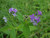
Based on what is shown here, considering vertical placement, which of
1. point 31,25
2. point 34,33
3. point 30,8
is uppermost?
point 30,8

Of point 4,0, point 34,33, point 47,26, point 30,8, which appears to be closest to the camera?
point 34,33

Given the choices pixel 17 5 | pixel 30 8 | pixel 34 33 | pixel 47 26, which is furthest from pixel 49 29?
pixel 17 5

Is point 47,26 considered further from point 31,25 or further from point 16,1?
point 16,1

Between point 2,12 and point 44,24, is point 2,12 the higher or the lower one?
the higher one

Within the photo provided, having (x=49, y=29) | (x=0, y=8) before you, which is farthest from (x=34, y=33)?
(x=0, y=8)

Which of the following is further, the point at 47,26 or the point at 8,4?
the point at 8,4

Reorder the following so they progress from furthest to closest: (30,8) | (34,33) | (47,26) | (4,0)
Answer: (30,8)
(4,0)
(47,26)
(34,33)

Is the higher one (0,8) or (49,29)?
(0,8)

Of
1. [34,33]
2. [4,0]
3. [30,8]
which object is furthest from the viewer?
[30,8]

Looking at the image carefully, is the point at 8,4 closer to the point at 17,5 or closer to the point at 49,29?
the point at 17,5
